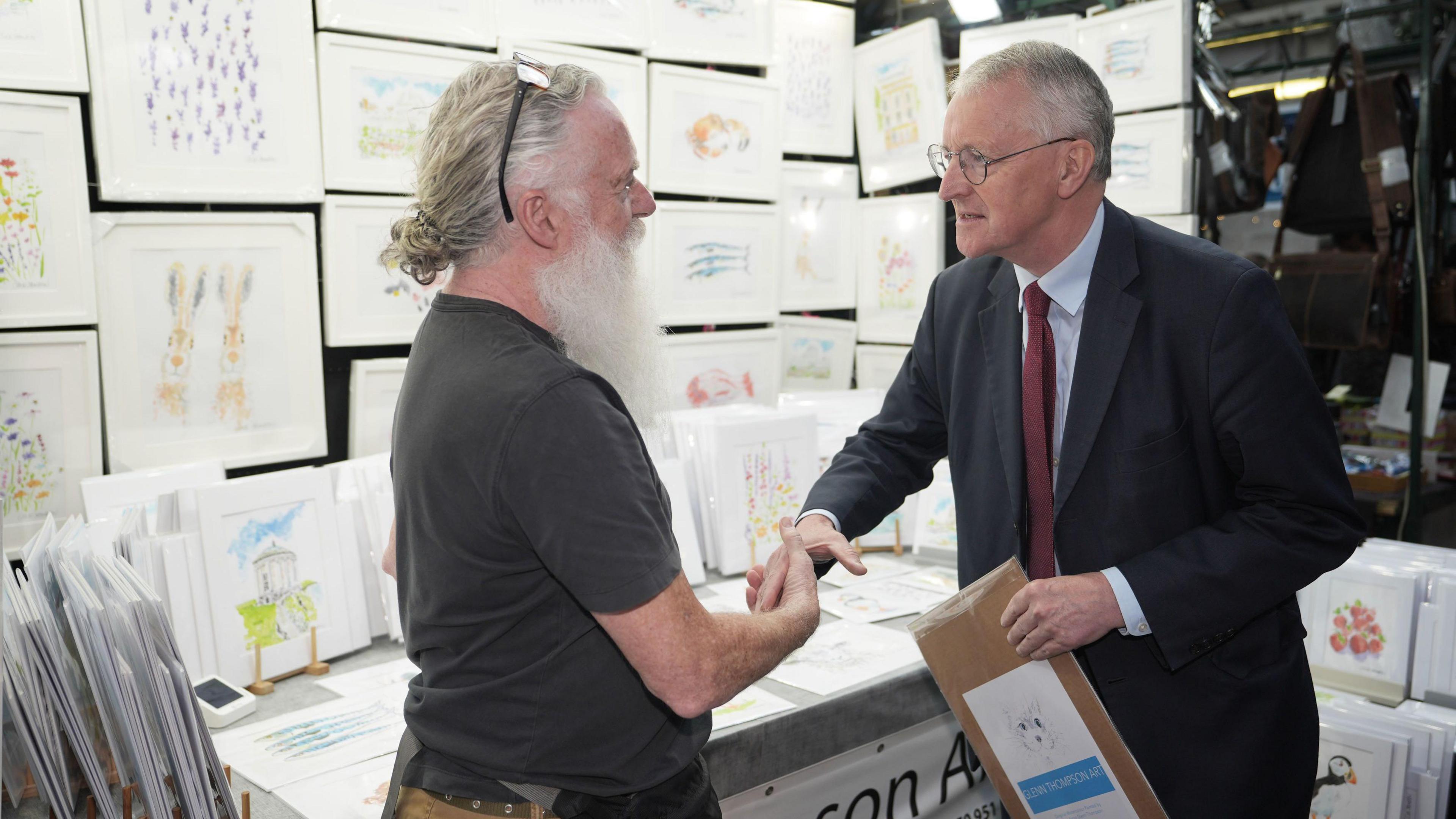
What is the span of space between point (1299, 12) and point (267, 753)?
730 cm

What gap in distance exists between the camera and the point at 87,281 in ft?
7.35

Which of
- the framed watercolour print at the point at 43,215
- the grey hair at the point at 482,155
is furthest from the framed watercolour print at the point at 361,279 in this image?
the grey hair at the point at 482,155

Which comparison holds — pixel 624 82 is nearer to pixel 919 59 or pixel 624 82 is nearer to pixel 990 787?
pixel 919 59

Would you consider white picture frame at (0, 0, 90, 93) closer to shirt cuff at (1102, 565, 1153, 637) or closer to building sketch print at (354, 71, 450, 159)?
building sketch print at (354, 71, 450, 159)

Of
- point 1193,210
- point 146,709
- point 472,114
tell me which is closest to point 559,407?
point 472,114

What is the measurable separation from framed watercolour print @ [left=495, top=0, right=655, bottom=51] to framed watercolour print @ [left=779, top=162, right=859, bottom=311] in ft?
2.92

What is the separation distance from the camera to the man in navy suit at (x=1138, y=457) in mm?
1517

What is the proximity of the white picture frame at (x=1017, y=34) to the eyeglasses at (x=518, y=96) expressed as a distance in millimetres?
2295

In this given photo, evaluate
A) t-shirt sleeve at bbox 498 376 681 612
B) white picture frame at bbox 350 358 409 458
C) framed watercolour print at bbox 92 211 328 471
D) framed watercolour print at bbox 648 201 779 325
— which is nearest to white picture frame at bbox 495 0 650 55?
framed watercolour print at bbox 648 201 779 325

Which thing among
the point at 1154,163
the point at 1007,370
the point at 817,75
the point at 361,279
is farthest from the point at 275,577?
the point at 1154,163

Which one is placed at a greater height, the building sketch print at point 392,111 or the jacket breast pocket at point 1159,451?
the building sketch print at point 392,111

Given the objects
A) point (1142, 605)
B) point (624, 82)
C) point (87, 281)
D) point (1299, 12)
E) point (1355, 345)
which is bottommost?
point (1142, 605)

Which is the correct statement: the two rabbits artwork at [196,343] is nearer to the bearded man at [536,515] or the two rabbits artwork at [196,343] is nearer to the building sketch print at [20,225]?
the building sketch print at [20,225]

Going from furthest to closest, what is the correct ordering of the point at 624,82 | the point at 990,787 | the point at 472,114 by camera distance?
1. the point at 624,82
2. the point at 990,787
3. the point at 472,114
